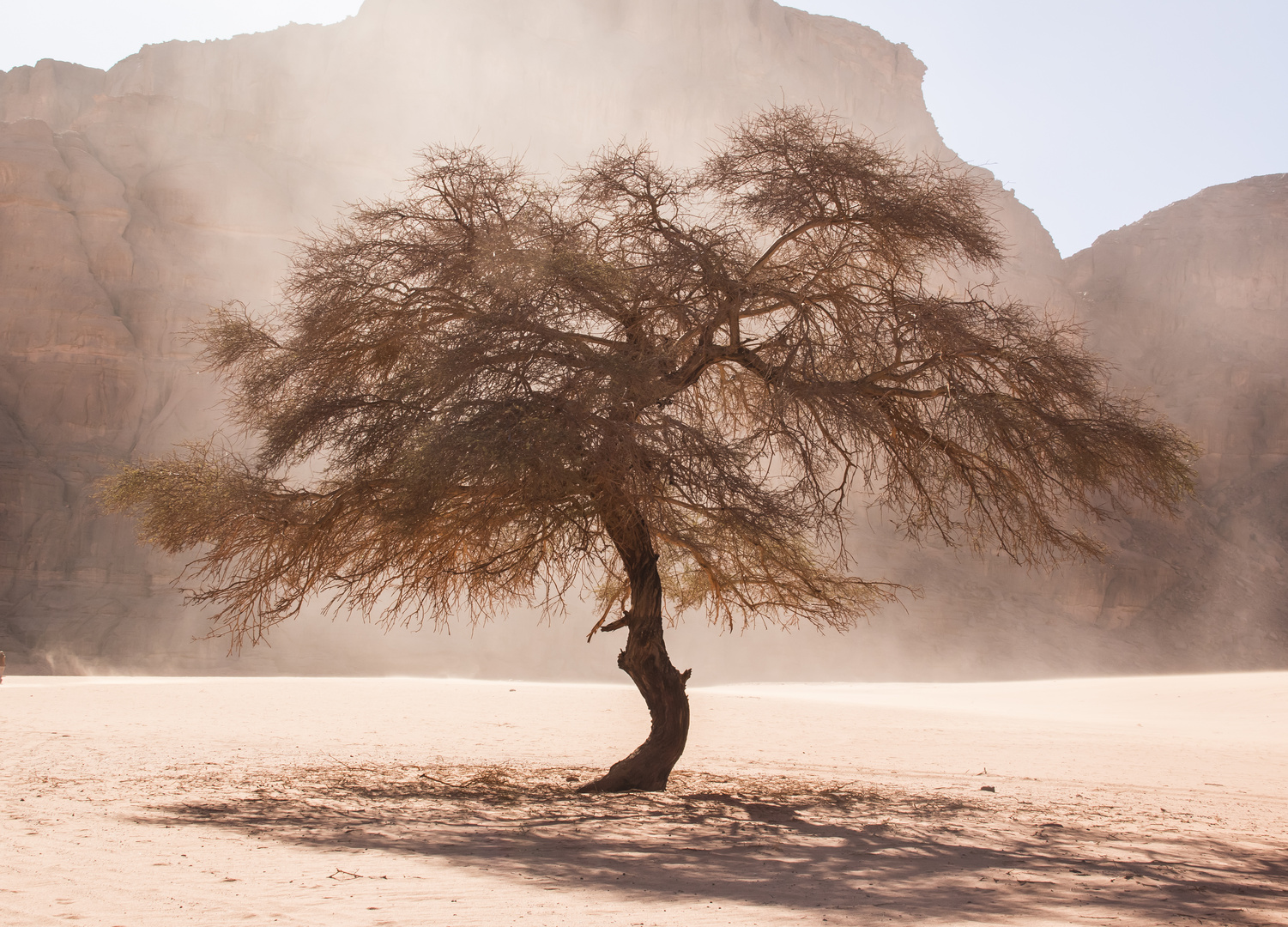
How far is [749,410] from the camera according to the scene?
11.7 metres

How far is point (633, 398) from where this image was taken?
9078mm

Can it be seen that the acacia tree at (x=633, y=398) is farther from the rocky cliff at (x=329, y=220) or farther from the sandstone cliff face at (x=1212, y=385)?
the sandstone cliff face at (x=1212, y=385)

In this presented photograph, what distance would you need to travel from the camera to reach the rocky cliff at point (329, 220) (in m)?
44.9

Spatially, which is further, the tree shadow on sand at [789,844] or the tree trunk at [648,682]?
the tree trunk at [648,682]

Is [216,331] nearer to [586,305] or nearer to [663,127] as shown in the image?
[586,305]

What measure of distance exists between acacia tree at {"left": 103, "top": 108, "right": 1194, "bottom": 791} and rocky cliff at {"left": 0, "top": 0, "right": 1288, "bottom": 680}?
67.0ft

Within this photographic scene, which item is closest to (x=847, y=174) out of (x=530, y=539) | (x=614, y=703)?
(x=530, y=539)

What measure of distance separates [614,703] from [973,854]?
55.0ft

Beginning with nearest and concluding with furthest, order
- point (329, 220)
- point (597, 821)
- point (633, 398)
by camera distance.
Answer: point (597, 821) → point (633, 398) → point (329, 220)

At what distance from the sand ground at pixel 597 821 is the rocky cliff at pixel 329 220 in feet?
58.3

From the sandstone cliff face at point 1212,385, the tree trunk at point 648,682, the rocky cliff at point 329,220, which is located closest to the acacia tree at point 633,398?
the tree trunk at point 648,682

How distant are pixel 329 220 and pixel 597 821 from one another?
53658mm

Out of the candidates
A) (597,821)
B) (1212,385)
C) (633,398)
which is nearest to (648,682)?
(597,821)

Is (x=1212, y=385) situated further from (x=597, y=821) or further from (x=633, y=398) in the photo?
(x=597, y=821)
